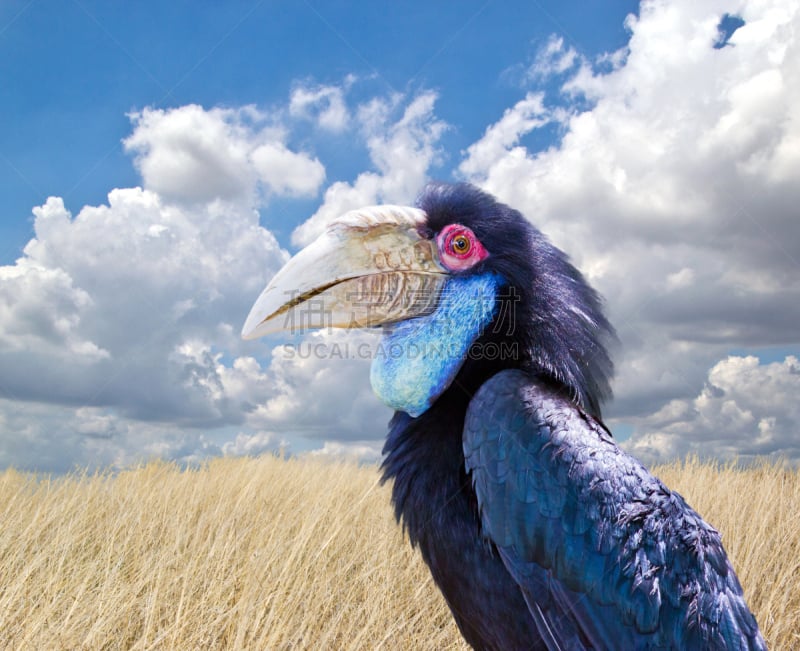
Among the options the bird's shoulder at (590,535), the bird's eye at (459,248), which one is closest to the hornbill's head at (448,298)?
the bird's eye at (459,248)

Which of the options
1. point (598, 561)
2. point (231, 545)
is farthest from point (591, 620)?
point (231, 545)

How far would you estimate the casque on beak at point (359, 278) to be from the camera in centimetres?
429

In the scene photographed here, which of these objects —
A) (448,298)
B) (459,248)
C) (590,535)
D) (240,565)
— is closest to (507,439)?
(590,535)

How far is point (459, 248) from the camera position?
4.27 meters

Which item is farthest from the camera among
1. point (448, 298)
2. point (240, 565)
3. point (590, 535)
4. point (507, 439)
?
point (240, 565)

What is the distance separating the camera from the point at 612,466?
333cm

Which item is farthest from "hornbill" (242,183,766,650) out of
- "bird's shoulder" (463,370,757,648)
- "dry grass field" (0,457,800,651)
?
"dry grass field" (0,457,800,651)

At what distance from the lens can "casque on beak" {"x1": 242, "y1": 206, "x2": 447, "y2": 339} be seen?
429 cm

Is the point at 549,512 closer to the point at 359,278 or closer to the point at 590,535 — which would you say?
the point at 590,535

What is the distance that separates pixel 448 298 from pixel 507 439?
113 centimetres

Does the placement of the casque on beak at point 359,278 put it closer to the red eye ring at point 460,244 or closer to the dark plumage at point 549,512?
the red eye ring at point 460,244

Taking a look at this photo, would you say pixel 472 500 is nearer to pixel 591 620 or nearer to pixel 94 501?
pixel 591 620

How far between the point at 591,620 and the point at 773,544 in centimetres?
752

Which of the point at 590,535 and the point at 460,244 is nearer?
the point at 590,535
